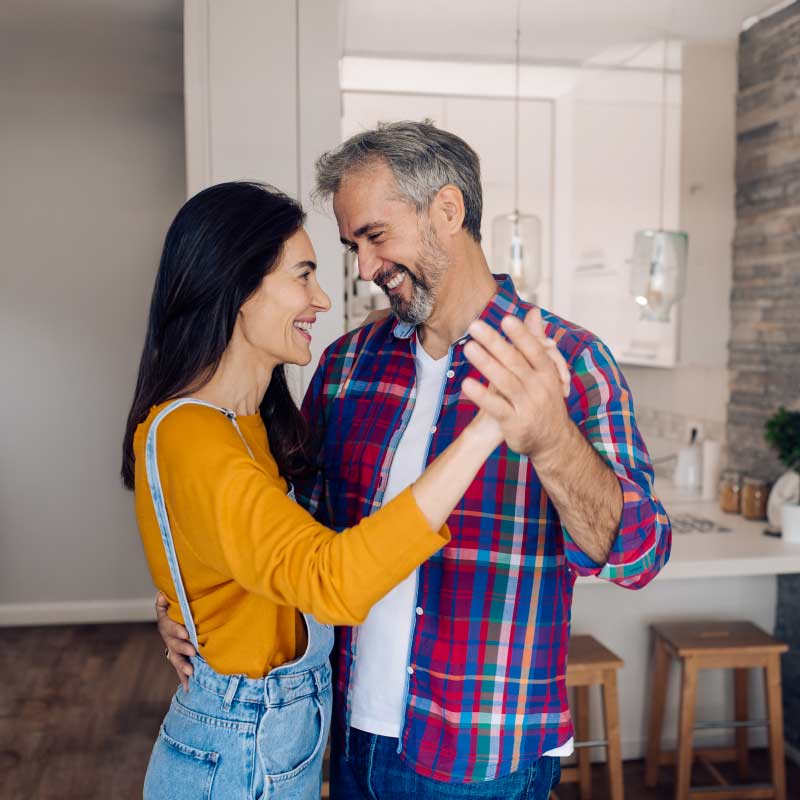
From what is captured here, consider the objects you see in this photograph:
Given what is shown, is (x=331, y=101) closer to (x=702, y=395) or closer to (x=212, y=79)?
(x=212, y=79)

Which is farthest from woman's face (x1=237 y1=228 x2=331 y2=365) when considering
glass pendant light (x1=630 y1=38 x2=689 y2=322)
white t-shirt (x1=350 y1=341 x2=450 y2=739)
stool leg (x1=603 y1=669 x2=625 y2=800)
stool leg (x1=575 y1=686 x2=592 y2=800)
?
glass pendant light (x1=630 y1=38 x2=689 y2=322)

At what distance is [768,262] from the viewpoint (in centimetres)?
353

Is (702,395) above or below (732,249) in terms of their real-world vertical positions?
below

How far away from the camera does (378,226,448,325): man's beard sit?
58.7 inches

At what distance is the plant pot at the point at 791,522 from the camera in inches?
120

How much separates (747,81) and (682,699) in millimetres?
2462

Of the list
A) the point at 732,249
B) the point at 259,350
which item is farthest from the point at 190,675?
the point at 732,249

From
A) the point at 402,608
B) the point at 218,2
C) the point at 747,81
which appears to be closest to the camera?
the point at 402,608

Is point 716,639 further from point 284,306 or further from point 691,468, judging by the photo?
point 284,306

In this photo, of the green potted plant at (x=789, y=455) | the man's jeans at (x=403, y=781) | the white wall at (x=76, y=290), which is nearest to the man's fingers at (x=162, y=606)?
the man's jeans at (x=403, y=781)

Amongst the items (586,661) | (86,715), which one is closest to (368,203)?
(586,661)

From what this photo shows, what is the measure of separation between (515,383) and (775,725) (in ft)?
7.92

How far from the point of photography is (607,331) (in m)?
4.45

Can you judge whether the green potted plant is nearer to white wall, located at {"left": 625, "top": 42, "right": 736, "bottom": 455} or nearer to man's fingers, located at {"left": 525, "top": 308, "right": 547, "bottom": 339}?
white wall, located at {"left": 625, "top": 42, "right": 736, "bottom": 455}
